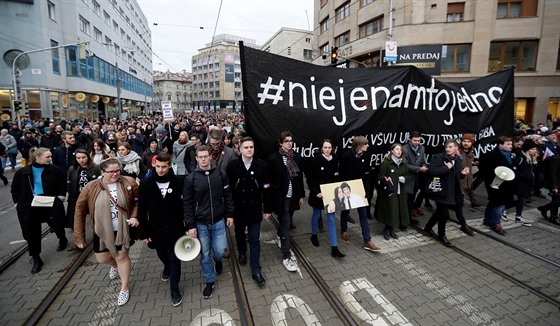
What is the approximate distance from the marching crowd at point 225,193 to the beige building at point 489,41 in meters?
15.8

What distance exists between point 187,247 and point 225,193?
86cm

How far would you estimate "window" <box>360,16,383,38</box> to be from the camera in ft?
77.4

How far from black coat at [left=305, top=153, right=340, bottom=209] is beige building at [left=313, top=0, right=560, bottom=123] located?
1683cm

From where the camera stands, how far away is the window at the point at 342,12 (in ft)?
91.7

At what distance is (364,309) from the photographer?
11.2 ft

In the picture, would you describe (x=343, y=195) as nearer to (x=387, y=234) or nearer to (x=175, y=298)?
(x=387, y=234)

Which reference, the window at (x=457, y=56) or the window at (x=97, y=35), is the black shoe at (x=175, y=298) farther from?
the window at (x=97, y=35)

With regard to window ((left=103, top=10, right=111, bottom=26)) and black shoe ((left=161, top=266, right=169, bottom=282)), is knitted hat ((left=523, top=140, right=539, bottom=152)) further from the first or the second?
window ((left=103, top=10, right=111, bottom=26))

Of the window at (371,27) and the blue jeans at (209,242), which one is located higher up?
the window at (371,27)

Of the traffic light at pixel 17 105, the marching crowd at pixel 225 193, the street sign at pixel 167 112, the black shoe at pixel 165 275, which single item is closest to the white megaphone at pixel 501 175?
the marching crowd at pixel 225 193

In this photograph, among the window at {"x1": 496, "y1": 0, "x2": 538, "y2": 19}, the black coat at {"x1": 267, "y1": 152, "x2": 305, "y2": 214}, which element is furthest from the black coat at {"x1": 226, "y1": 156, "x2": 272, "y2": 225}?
the window at {"x1": 496, "y1": 0, "x2": 538, "y2": 19}

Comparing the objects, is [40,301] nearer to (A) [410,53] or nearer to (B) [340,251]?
(B) [340,251]

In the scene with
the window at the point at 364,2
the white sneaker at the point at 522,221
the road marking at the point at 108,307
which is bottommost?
the road marking at the point at 108,307

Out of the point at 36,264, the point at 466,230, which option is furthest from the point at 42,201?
the point at 466,230
